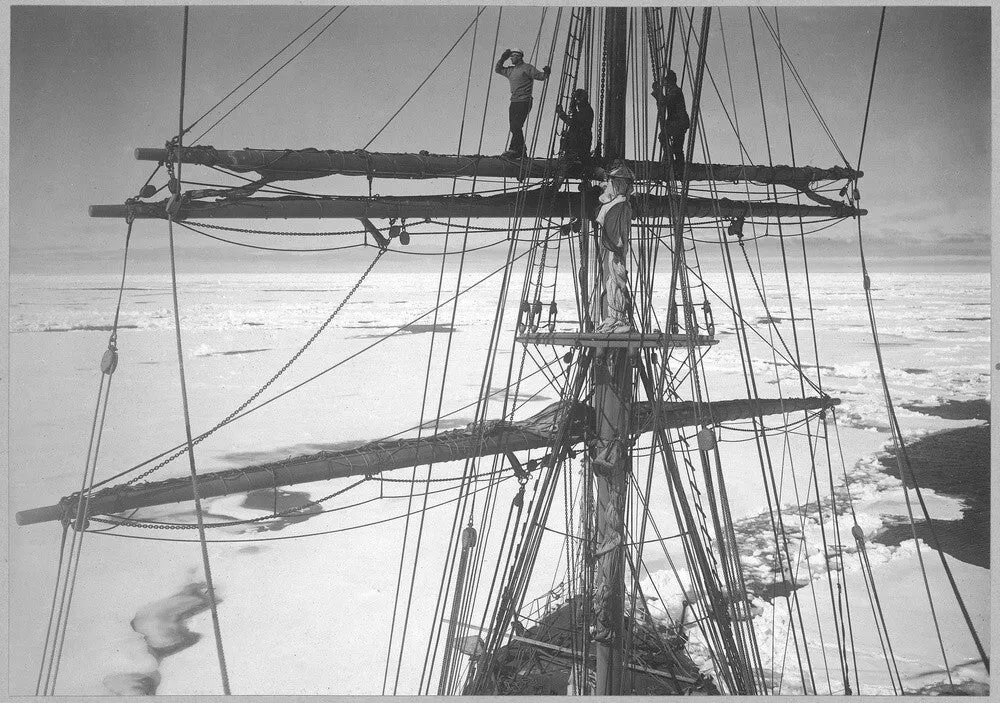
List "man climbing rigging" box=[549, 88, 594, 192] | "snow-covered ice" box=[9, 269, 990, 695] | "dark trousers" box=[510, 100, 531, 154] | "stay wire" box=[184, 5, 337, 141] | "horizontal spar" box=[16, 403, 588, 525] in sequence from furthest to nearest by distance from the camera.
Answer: "man climbing rigging" box=[549, 88, 594, 192] < "dark trousers" box=[510, 100, 531, 154] < "stay wire" box=[184, 5, 337, 141] < "snow-covered ice" box=[9, 269, 990, 695] < "horizontal spar" box=[16, 403, 588, 525]

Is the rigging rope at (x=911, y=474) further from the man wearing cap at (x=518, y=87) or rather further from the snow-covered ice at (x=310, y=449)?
the man wearing cap at (x=518, y=87)

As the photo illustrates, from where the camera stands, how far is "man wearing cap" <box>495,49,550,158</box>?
3.84 m

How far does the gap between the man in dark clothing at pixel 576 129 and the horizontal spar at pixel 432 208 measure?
0.81 ft

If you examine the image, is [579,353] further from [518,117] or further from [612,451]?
[518,117]

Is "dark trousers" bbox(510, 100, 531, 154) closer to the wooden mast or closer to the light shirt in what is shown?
the light shirt

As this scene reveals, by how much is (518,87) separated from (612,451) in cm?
219

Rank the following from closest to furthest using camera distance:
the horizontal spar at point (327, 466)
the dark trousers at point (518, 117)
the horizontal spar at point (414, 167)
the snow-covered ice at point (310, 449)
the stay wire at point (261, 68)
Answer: the horizontal spar at point (414, 167) < the horizontal spar at point (327, 466) < the snow-covered ice at point (310, 449) < the stay wire at point (261, 68) < the dark trousers at point (518, 117)

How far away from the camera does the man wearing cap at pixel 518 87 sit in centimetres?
384

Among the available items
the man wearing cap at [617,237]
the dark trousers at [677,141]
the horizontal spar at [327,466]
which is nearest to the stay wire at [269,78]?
the man wearing cap at [617,237]

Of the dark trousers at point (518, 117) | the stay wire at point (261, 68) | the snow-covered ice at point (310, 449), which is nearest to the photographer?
the snow-covered ice at point (310, 449)

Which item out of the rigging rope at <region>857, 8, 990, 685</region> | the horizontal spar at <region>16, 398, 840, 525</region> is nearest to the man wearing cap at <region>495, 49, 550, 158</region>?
the horizontal spar at <region>16, 398, 840, 525</region>

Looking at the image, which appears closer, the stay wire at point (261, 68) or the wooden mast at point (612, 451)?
the stay wire at point (261, 68)

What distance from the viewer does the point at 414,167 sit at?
3.79 metres

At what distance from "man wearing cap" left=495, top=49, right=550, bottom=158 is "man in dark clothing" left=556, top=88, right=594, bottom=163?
0.77 ft
